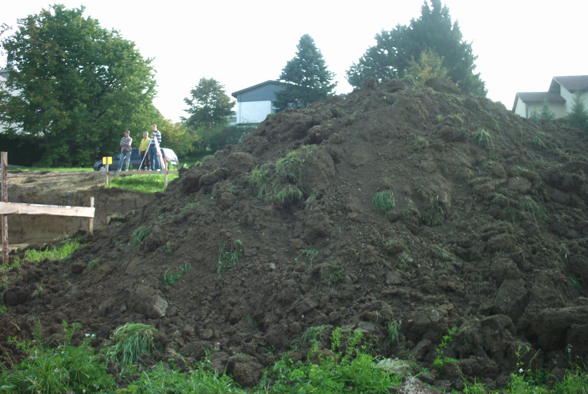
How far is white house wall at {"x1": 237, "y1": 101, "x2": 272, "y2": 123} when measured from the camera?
45281 mm

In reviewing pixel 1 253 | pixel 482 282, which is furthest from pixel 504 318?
pixel 1 253

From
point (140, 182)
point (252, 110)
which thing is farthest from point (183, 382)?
point (252, 110)

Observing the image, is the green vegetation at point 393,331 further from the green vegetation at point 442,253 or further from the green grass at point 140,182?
the green grass at point 140,182

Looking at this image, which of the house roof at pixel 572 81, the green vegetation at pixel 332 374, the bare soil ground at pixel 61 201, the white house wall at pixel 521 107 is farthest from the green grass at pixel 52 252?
the white house wall at pixel 521 107

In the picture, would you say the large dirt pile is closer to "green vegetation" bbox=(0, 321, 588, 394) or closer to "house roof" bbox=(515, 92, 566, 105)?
"green vegetation" bbox=(0, 321, 588, 394)

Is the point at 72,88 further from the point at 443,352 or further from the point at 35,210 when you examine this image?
the point at 443,352

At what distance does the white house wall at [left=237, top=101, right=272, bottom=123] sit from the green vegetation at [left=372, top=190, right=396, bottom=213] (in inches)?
1547

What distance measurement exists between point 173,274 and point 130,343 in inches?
53.3

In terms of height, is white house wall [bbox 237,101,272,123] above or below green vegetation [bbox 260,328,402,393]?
above

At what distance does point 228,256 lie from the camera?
20.5 ft

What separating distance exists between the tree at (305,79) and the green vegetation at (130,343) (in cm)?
2921

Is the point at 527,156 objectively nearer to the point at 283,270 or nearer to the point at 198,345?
the point at 283,270

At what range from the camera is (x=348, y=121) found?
27.6 feet

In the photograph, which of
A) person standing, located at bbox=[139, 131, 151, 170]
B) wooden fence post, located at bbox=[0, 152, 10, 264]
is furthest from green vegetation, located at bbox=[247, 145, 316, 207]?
person standing, located at bbox=[139, 131, 151, 170]
